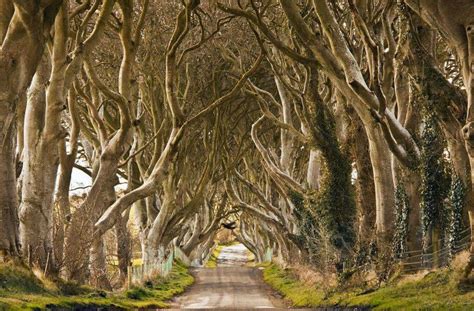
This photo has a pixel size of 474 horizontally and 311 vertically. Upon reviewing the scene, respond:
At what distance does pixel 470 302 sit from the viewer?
986cm

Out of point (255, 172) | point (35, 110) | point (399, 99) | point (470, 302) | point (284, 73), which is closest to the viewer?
point (470, 302)

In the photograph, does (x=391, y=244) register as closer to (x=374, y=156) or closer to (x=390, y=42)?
(x=374, y=156)

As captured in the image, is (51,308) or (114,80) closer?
(51,308)

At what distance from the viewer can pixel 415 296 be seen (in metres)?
12.6

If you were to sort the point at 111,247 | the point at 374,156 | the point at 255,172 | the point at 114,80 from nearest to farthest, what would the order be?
the point at 374,156 → the point at 114,80 → the point at 111,247 → the point at 255,172

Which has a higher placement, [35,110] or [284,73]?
[284,73]

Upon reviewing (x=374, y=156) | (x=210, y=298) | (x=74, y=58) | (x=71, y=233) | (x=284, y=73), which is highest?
(x=284, y=73)

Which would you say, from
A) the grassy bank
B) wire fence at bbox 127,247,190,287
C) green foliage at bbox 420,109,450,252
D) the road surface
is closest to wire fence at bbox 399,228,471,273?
Answer: green foliage at bbox 420,109,450,252

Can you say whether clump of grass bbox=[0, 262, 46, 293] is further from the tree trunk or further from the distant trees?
the tree trunk

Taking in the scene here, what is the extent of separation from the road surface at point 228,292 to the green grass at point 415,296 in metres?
2.73

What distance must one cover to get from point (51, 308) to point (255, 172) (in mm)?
31810

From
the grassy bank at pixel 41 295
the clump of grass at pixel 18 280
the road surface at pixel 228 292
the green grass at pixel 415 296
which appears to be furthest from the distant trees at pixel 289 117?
the road surface at pixel 228 292

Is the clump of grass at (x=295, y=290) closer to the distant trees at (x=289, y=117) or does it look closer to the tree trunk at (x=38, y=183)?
the distant trees at (x=289, y=117)

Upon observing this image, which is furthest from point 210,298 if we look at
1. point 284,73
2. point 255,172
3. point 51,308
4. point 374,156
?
point 255,172
